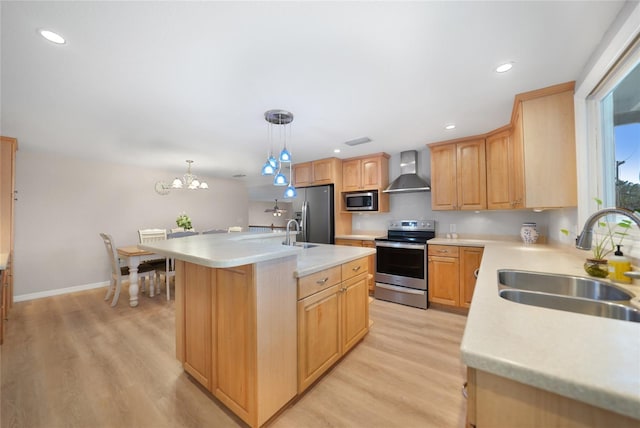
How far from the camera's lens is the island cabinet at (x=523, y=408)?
52 centimetres

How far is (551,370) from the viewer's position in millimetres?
535

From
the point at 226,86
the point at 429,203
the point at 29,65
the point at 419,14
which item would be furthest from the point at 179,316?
the point at 429,203

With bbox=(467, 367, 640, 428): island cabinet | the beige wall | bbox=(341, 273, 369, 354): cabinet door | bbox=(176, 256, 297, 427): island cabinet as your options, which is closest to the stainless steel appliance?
bbox=(341, 273, 369, 354): cabinet door

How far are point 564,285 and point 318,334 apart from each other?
159cm

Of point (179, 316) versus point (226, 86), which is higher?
point (226, 86)

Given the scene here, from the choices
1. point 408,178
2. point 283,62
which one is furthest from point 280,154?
point 408,178

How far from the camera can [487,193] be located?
323 centimetres

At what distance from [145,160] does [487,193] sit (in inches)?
225

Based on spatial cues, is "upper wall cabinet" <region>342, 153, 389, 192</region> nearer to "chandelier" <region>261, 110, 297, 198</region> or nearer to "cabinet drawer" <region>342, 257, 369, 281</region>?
"chandelier" <region>261, 110, 297, 198</region>

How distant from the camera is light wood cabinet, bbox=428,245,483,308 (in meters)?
3.11

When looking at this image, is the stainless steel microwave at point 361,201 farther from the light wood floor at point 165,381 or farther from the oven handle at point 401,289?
the light wood floor at point 165,381

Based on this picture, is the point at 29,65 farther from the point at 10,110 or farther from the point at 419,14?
the point at 419,14

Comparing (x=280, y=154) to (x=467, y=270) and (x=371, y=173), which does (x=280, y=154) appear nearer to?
(x=371, y=173)

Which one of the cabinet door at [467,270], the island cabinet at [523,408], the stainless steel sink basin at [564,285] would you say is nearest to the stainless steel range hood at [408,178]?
the cabinet door at [467,270]
